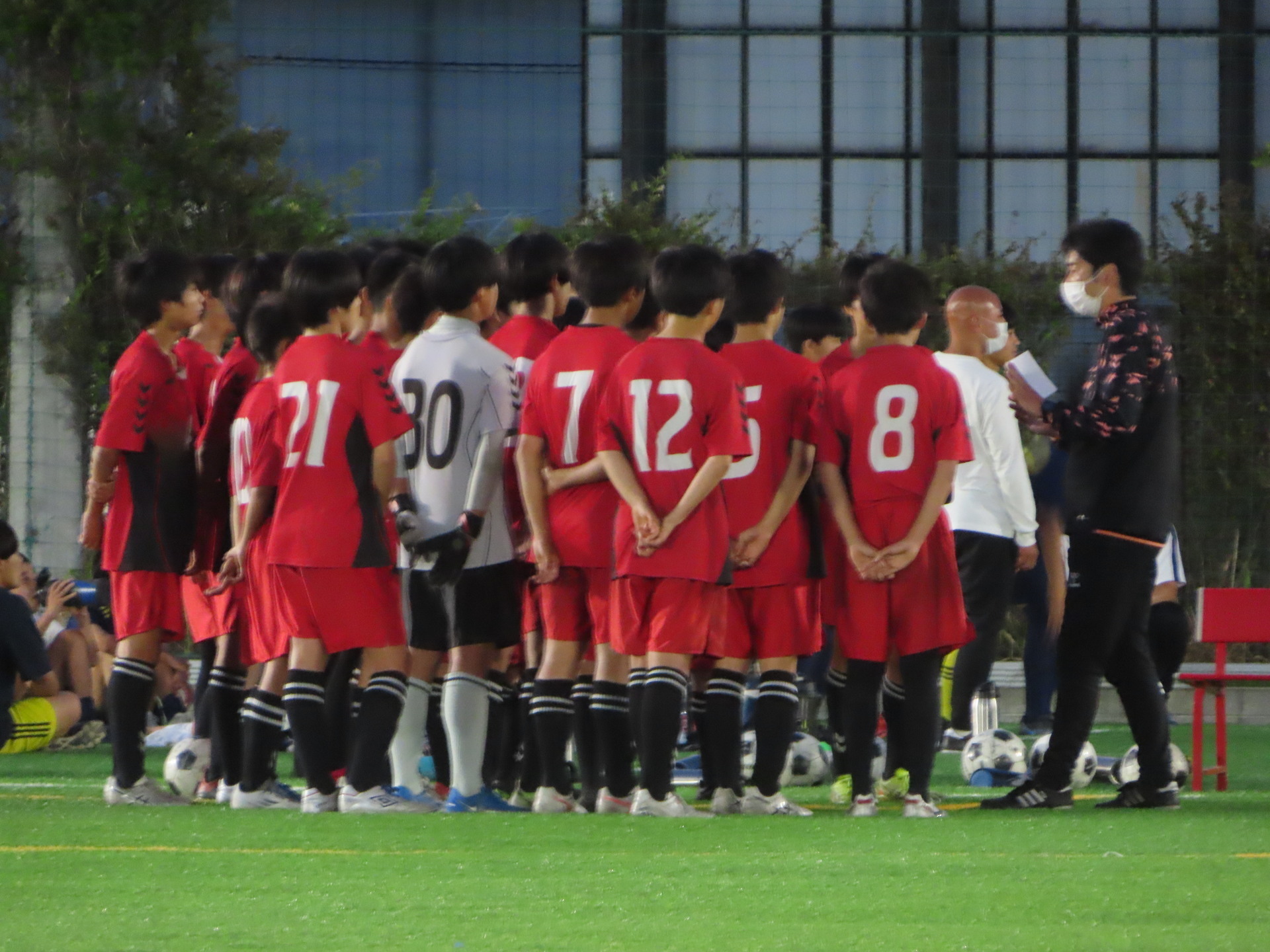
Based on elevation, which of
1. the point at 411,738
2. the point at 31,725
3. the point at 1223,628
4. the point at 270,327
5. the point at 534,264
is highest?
the point at 534,264

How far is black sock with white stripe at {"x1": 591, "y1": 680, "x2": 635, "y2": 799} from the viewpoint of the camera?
629 cm

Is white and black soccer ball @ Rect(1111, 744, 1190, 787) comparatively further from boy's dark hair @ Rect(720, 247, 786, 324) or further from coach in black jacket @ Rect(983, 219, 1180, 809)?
boy's dark hair @ Rect(720, 247, 786, 324)

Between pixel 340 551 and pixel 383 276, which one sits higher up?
pixel 383 276

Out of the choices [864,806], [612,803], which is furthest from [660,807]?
[864,806]

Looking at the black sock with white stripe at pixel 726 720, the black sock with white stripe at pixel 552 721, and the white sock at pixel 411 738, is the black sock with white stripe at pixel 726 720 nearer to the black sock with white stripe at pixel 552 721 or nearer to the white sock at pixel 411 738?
the black sock with white stripe at pixel 552 721

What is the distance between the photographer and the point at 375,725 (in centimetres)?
619

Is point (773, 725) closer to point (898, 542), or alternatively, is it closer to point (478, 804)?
point (898, 542)

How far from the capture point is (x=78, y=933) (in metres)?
3.99

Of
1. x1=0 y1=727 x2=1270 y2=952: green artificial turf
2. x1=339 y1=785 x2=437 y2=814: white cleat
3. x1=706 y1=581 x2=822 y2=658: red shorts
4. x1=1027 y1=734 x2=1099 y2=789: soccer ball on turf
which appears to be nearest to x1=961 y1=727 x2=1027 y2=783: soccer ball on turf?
x1=1027 y1=734 x2=1099 y2=789: soccer ball on turf

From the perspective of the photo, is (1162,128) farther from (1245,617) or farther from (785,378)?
(785,378)

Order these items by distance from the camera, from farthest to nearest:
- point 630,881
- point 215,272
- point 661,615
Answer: point 215,272 → point 661,615 → point 630,881

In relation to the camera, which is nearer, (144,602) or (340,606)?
(340,606)

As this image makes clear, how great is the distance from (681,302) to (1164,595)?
15.7ft

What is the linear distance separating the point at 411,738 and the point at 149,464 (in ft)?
4.05
